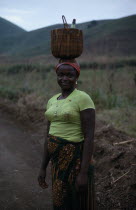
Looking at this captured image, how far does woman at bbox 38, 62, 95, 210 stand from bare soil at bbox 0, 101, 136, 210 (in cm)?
118

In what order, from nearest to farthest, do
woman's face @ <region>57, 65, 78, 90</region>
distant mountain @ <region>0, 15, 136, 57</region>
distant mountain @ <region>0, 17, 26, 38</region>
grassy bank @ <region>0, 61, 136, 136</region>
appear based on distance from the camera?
woman's face @ <region>57, 65, 78, 90</region> < grassy bank @ <region>0, 61, 136, 136</region> < distant mountain @ <region>0, 15, 136, 57</region> < distant mountain @ <region>0, 17, 26, 38</region>

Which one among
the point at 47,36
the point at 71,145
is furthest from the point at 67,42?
the point at 47,36

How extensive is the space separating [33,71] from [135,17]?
161 ft

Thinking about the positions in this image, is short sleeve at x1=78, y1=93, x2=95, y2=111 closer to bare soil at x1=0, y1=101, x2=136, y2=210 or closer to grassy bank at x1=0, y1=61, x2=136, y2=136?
bare soil at x1=0, y1=101, x2=136, y2=210

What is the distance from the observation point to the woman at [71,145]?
6.61ft

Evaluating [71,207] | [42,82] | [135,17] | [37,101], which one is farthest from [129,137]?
[135,17]

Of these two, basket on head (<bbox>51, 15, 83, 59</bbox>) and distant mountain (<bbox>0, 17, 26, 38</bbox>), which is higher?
distant mountain (<bbox>0, 17, 26, 38</bbox>)

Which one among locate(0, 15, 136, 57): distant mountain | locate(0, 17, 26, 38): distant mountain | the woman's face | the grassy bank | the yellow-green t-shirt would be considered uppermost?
locate(0, 17, 26, 38): distant mountain

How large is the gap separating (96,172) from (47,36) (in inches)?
2409

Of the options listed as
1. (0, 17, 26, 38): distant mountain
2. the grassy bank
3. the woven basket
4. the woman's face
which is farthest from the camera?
(0, 17, 26, 38): distant mountain

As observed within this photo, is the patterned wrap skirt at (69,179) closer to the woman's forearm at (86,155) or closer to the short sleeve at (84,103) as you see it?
the woman's forearm at (86,155)

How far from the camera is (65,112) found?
203 cm

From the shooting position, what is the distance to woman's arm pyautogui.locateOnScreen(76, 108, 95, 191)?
78.7 inches

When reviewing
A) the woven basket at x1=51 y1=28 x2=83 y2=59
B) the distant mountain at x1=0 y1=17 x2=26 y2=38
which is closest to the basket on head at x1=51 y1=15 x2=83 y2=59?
the woven basket at x1=51 y1=28 x2=83 y2=59
